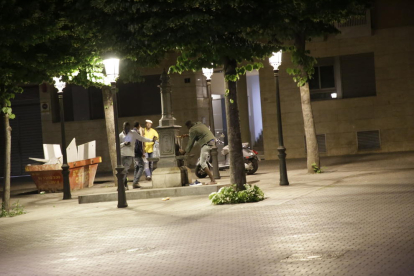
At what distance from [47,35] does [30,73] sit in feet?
Answer: 4.33

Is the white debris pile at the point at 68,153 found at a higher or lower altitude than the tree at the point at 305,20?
lower

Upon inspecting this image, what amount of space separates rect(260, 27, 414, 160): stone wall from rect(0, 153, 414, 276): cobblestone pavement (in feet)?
39.2

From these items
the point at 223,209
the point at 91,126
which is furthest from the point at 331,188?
the point at 91,126

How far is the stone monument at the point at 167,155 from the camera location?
1698cm

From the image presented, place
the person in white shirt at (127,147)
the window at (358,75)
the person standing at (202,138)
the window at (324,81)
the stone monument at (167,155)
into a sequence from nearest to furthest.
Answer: the stone monument at (167,155)
the person standing at (202,138)
the person in white shirt at (127,147)
the window at (358,75)
the window at (324,81)

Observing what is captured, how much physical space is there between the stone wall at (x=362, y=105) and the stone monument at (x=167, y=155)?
11.9m

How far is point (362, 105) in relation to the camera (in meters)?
27.7

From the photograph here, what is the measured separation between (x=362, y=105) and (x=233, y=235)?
19.3 meters

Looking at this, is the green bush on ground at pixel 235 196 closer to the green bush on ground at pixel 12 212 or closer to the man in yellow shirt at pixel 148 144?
the green bush on ground at pixel 12 212

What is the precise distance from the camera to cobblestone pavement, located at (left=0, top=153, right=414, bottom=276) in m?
7.35

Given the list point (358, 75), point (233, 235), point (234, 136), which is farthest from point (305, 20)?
point (358, 75)

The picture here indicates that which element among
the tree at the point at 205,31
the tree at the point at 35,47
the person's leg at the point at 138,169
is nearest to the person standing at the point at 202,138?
the person's leg at the point at 138,169

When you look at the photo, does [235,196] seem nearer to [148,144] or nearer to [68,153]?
[148,144]

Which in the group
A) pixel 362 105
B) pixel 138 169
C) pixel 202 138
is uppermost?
pixel 362 105
